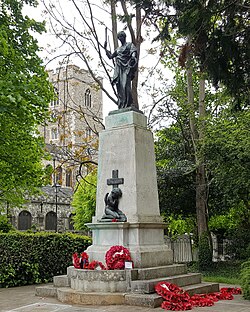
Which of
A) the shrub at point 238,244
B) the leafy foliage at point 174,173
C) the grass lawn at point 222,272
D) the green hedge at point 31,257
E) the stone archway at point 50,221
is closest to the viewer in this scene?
the green hedge at point 31,257

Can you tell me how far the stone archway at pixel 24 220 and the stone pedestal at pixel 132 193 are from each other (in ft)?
105

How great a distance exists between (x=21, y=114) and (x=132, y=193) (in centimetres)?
586

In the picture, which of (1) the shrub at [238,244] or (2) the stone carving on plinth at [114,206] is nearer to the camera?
(2) the stone carving on plinth at [114,206]

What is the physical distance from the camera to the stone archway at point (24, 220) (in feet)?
136

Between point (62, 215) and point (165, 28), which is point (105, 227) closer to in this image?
point (165, 28)

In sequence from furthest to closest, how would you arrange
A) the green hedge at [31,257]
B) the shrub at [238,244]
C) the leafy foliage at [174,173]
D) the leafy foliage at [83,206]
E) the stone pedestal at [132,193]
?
the leafy foliage at [83,206], the shrub at [238,244], the leafy foliage at [174,173], the green hedge at [31,257], the stone pedestal at [132,193]

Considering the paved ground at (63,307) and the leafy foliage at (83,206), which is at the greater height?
the leafy foliage at (83,206)

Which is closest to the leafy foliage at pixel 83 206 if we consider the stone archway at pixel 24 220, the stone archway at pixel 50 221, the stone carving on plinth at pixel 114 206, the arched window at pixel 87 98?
the stone archway at pixel 50 221

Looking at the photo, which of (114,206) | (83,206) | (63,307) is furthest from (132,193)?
(83,206)

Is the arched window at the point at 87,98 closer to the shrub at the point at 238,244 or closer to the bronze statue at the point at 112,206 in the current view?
the shrub at the point at 238,244

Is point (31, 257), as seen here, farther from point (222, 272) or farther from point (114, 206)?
point (222, 272)

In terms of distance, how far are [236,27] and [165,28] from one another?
179 centimetres

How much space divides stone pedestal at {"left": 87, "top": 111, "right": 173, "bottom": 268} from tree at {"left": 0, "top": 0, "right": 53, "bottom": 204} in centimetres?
451

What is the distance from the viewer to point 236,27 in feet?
36.0
